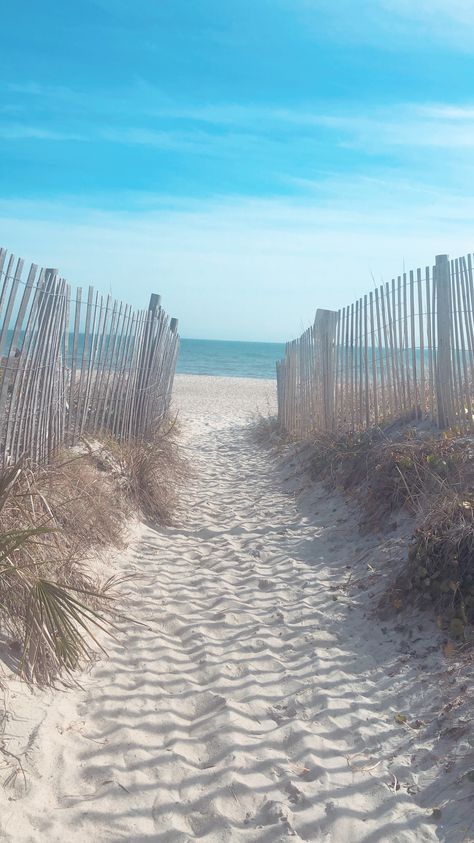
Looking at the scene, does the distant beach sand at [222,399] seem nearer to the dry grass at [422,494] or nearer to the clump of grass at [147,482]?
the clump of grass at [147,482]

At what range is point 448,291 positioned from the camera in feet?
22.0

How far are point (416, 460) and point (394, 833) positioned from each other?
3625 mm

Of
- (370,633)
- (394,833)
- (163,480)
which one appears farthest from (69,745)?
(163,480)

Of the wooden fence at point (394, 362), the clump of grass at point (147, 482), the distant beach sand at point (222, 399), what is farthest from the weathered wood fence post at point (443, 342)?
the distant beach sand at point (222, 399)

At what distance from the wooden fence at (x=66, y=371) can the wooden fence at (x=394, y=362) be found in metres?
2.29

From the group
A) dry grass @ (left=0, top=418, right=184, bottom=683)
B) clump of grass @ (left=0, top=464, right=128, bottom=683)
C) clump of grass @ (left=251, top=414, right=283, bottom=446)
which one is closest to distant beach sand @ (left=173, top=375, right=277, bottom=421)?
clump of grass @ (left=251, top=414, right=283, bottom=446)

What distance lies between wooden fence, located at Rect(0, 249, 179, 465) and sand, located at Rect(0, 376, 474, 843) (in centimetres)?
127

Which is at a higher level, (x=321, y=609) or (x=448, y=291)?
(x=448, y=291)

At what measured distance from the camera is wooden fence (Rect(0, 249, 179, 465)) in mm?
5117

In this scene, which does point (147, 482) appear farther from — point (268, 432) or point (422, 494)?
point (268, 432)

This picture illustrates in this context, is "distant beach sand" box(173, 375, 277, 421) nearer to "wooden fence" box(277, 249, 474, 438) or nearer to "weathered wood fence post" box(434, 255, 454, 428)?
"wooden fence" box(277, 249, 474, 438)

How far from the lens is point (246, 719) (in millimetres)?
3537

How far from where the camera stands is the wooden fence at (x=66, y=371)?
16.8ft

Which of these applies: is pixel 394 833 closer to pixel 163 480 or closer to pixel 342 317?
pixel 163 480
